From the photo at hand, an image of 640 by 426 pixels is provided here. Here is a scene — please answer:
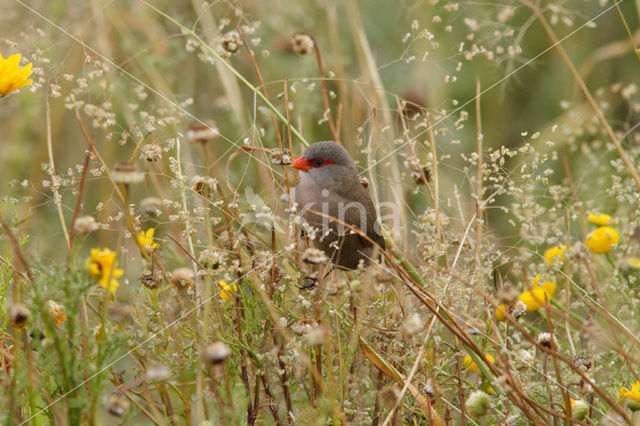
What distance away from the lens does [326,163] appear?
2.30 metres

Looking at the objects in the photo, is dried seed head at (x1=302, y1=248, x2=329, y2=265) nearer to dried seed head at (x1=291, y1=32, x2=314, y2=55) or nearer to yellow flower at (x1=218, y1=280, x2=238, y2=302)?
yellow flower at (x1=218, y1=280, x2=238, y2=302)

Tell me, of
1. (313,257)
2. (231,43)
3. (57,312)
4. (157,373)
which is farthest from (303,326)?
(231,43)

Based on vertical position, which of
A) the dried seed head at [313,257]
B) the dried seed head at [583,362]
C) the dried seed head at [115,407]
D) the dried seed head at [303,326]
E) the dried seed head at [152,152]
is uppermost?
the dried seed head at [152,152]

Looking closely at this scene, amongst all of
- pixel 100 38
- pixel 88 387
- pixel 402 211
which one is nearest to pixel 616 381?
pixel 402 211

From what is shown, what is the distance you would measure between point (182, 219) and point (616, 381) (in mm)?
1196

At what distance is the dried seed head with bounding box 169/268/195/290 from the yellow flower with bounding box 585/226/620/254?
1125mm

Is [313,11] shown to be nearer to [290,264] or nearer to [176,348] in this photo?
[290,264]

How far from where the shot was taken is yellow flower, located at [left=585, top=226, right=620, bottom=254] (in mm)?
1956

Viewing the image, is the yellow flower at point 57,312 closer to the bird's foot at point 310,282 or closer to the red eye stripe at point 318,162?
the bird's foot at point 310,282

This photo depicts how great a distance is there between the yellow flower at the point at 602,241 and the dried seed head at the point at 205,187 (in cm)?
107

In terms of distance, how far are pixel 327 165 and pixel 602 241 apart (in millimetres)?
893

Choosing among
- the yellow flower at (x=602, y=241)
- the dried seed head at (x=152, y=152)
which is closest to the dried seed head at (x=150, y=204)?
the dried seed head at (x=152, y=152)

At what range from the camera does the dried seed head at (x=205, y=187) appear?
64.8 inches

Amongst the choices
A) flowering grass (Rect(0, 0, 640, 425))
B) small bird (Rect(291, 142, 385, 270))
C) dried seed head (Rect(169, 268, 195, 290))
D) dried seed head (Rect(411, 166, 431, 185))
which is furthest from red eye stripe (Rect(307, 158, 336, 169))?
dried seed head (Rect(169, 268, 195, 290))
